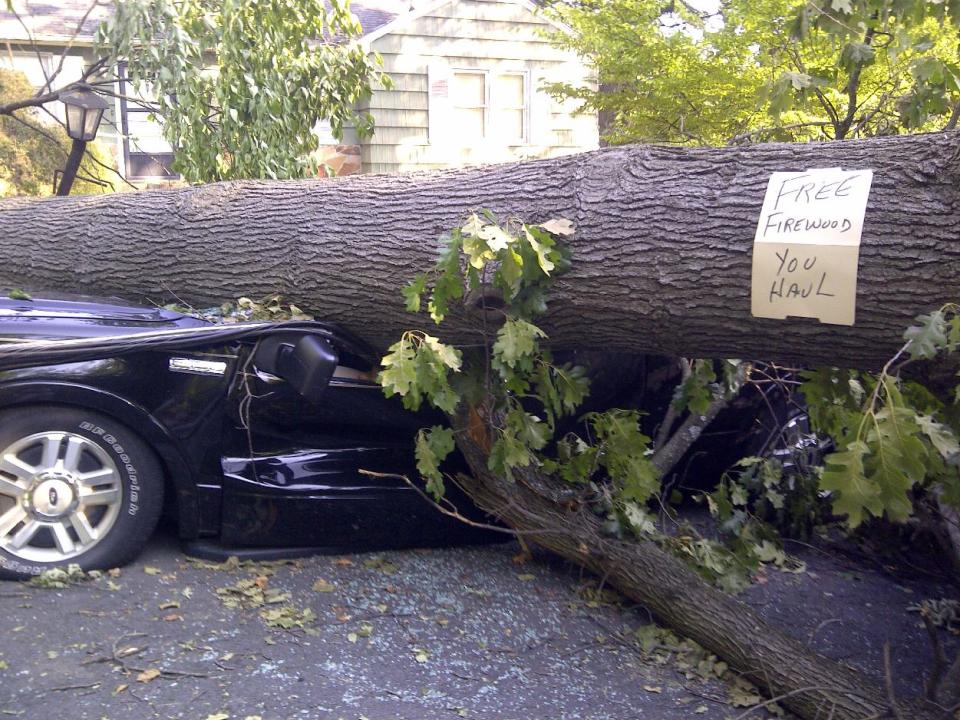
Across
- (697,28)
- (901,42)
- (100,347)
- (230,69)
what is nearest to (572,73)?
(697,28)

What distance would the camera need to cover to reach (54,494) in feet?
12.9

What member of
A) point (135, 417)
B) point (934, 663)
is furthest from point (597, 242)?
point (135, 417)

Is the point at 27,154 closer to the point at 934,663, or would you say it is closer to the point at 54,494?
the point at 54,494

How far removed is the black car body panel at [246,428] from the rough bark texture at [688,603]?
0.36 meters

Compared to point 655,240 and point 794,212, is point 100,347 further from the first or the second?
point 794,212

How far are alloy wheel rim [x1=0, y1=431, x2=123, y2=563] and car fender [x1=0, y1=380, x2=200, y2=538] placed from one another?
5.6 inches

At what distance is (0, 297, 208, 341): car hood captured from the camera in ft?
13.3

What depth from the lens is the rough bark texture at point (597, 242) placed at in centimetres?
299

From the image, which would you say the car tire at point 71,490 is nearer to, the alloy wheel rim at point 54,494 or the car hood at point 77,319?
the alloy wheel rim at point 54,494

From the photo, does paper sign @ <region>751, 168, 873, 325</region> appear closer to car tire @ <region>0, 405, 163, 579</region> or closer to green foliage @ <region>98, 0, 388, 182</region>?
car tire @ <region>0, 405, 163, 579</region>

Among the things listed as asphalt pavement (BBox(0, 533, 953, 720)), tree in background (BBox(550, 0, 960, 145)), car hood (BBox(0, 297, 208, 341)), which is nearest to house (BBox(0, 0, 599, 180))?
tree in background (BBox(550, 0, 960, 145))

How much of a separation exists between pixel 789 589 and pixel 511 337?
195 cm

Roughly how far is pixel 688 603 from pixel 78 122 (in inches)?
249

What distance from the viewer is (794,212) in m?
3.14
